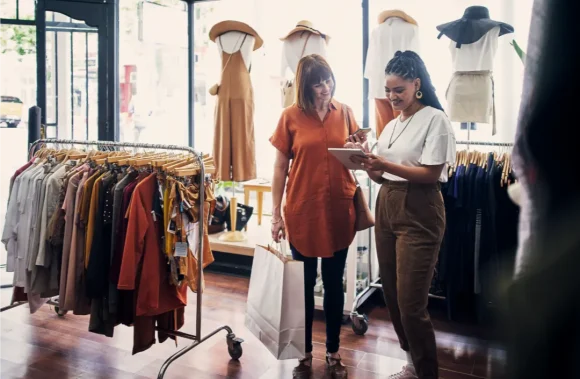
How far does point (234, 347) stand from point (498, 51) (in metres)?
2.41

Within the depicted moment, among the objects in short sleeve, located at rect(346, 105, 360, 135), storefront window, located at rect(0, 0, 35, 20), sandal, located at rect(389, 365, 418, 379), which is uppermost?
storefront window, located at rect(0, 0, 35, 20)

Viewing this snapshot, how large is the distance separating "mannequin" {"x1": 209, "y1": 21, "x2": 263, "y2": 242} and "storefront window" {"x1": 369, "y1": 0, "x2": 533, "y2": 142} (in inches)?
34.0

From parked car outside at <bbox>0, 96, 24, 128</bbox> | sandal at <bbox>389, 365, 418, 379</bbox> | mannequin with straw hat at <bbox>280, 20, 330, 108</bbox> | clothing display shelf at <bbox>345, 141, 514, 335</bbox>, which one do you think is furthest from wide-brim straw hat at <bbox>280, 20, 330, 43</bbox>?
parked car outside at <bbox>0, 96, 24, 128</bbox>

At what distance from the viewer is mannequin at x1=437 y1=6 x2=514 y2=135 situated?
3.27 meters

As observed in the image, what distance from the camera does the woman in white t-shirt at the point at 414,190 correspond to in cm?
220

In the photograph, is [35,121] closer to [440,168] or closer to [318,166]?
[318,166]

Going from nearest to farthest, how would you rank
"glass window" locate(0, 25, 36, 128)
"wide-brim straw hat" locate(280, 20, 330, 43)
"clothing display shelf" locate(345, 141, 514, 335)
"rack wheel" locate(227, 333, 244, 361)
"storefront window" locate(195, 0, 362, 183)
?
"rack wheel" locate(227, 333, 244, 361) → "clothing display shelf" locate(345, 141, 514, 335) → "wide-brim straw hat" locate(280, 20, 330, 43) → "storefront window" locate(195, 0, 362, 183) → "glass window" locate(0, 25, 36, 128)

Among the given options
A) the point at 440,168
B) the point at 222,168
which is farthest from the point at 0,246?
the point at 440,168

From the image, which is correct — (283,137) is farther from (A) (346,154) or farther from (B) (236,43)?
(B) (236,43)

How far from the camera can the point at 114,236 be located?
248 centimetres

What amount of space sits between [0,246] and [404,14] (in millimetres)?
4053

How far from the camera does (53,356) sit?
2.83 metres

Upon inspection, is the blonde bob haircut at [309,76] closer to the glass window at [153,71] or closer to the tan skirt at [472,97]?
the tan skirt at [472,97]

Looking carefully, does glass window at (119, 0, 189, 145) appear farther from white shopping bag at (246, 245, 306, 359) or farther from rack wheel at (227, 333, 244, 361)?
white shopping bag at (246, 245, 306, 359)
